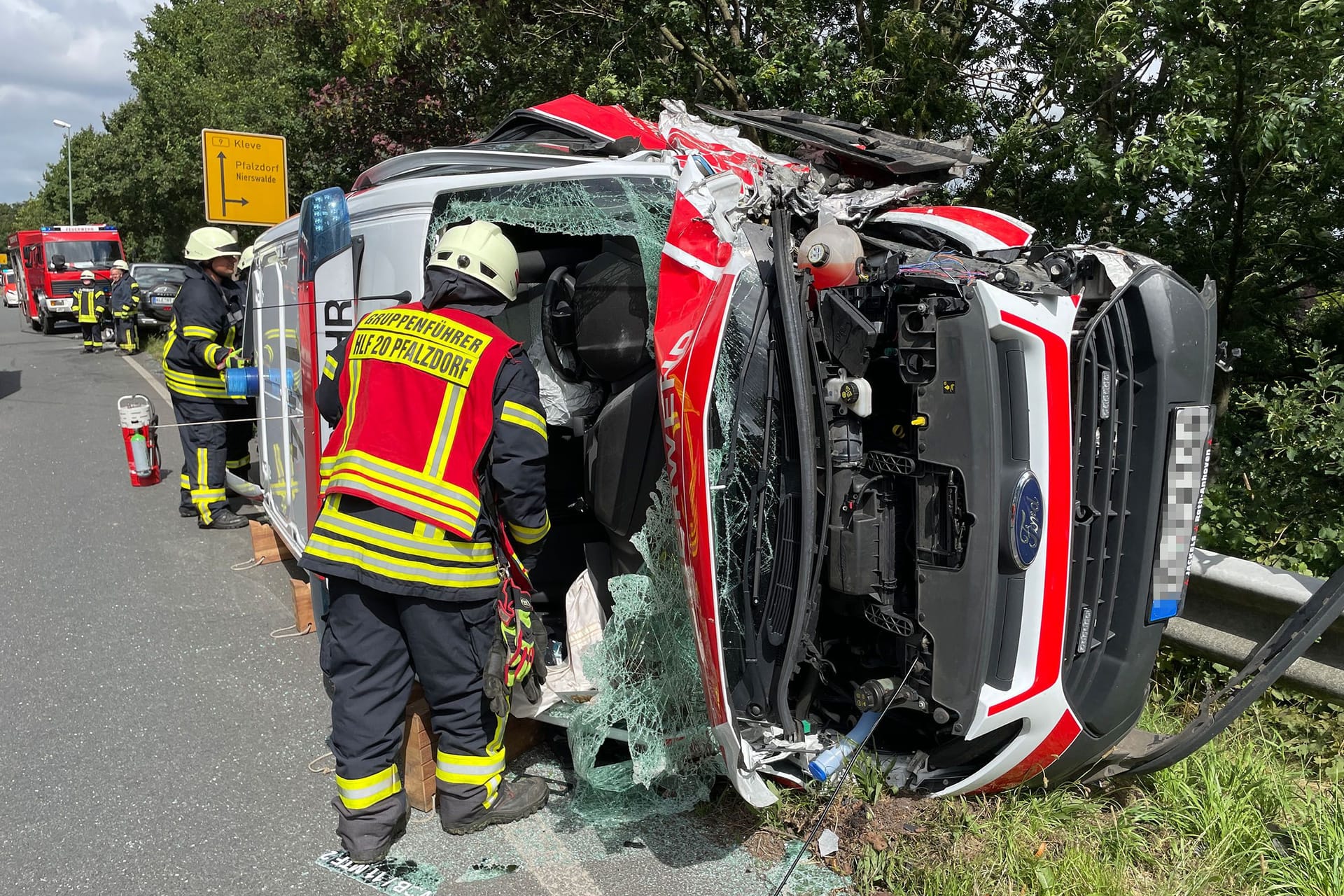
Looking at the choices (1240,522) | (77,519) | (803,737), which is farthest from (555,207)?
(77,519)

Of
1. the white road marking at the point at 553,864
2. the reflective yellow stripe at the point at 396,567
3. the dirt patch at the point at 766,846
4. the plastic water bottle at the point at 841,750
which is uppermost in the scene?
the reflective yellow stripe at the point at 396,567

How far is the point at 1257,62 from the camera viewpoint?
393 centimetres

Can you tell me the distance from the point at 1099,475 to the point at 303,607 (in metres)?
3.53

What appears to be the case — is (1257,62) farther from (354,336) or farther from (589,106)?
(354,336)

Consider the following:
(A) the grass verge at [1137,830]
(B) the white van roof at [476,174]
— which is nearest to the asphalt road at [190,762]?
(A) the grass verge at [1137,830]

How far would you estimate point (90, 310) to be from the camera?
57.2ft

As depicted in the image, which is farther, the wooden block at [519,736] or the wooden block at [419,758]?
the wooden block at [519,736]

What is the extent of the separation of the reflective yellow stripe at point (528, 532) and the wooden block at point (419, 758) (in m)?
0.67

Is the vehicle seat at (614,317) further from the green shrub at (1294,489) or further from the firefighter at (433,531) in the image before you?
the green shrub at (1294,489)

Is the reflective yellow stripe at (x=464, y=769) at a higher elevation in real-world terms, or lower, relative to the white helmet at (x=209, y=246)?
lower

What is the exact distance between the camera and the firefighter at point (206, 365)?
6.30m

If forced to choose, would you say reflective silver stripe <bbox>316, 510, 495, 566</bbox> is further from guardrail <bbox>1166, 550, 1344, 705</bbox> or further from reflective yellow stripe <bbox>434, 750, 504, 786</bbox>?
guardrail <bbox>1166, 550, 1344, 705</bbox>

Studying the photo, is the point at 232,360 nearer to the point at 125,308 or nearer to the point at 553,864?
the point at 553,864

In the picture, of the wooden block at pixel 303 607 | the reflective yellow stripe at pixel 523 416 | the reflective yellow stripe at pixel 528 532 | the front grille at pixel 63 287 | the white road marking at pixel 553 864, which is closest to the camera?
the white road marking at pixel 553 864
